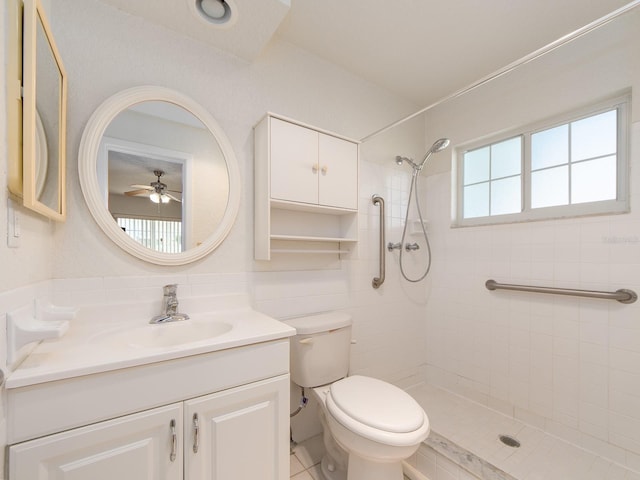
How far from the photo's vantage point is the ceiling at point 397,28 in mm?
1254

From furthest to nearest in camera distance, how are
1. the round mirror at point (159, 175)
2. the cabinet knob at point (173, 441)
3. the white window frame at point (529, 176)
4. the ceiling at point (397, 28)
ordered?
1. the white window frame at point (529, 176)
2. the ceiling at point (397, 28)
3. the round mirror at point (159, 175)
4. the cabinet knob at point (173, 441)

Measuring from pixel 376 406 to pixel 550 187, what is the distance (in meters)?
1.74

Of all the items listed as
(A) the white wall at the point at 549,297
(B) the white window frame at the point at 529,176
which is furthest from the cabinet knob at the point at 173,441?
(B) the white window frame at the point at 529,176

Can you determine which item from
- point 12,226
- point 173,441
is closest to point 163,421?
point 173,441

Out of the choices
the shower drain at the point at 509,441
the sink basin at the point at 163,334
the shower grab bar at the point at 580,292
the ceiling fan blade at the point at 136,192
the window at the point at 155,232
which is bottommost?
the shower drain at the point at 509,441

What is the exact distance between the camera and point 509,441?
1.57 meters

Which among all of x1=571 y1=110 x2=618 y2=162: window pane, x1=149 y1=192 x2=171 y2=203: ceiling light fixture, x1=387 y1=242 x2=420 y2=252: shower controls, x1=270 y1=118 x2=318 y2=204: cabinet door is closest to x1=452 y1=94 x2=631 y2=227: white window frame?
x1=571 y1=110 x2=618 y2=162: window pane

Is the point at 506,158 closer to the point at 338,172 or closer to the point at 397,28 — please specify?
the point at 397,28

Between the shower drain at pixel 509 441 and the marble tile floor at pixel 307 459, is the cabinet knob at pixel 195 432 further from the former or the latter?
the shower drain at pixel 509 441

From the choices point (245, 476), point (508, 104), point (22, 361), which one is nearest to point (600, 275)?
point (508, 104)

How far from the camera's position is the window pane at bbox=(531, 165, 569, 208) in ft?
5.59

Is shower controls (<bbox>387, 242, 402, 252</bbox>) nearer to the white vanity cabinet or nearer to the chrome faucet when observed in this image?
the white vanity cabinet

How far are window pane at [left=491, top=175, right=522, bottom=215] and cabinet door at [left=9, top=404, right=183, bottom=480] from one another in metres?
2.23

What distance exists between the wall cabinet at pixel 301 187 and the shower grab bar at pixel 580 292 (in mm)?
1080
